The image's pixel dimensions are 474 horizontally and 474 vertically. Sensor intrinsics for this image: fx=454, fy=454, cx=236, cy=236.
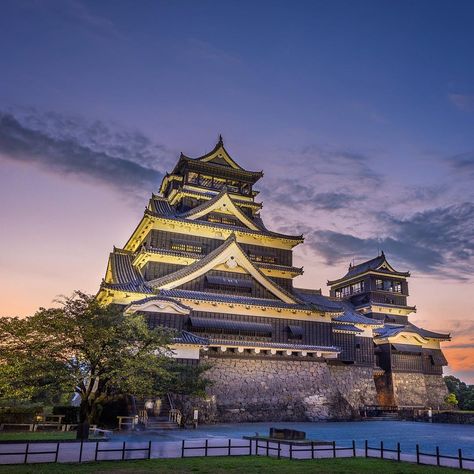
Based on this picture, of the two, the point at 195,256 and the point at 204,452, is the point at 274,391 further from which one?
the point at 204,452

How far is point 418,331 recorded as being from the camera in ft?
172

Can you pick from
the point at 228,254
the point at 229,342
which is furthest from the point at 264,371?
the point at 228,254

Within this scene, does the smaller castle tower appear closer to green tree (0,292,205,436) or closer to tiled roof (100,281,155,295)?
tiled roof (100,281,155,295)

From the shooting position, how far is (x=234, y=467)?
12617 millimetres

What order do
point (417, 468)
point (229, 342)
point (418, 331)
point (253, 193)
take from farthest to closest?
Answer: point (418, 331) → point (253, 193) → point (229, 342) → point (417, 468)

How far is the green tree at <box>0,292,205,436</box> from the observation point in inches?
730

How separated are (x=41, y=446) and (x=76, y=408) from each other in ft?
32.5

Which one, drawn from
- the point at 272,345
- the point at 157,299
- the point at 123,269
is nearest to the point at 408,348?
the point at 272,345

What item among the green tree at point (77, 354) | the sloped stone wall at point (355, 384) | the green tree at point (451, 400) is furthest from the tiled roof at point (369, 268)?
the green tree at point (77, 354)

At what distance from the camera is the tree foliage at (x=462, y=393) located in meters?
52.3

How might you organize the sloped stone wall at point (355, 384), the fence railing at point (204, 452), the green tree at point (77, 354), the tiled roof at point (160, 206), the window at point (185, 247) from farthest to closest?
the tiled roof at point (160, 206)
the window at point (185, 247)
the sloped stone wall at point (355, 384)
the green tree at point (77, 354)
the fence railing at point (204, 452)

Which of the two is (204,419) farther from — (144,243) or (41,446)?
(144,243)

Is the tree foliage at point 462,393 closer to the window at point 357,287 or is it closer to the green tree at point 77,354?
the window at point 357,287

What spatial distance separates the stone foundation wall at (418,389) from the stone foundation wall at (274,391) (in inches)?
637
